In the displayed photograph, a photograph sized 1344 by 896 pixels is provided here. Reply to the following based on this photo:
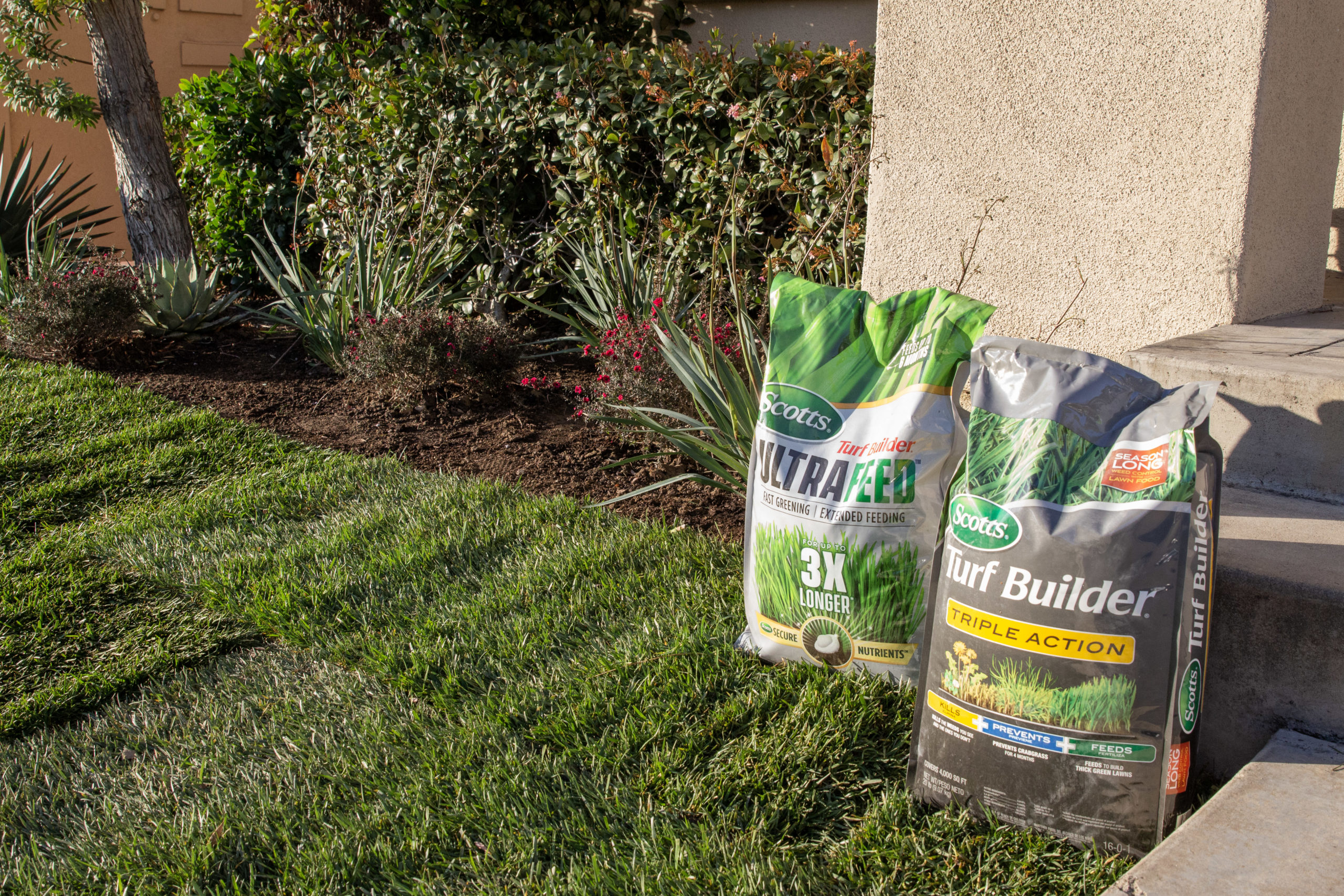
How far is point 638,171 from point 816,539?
3397 millimetres

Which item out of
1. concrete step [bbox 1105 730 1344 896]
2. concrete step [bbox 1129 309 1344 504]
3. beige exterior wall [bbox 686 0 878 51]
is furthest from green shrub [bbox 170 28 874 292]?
concrete step [bbox 1105 730 1344 896]

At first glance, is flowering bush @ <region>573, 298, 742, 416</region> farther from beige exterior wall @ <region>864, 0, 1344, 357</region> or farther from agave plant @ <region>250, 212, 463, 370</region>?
agave plant @ <region>250, 212, 463, 370</region>

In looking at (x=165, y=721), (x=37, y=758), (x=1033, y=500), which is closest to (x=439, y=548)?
(x=165, y=721)

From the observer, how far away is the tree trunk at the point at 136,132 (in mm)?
6004

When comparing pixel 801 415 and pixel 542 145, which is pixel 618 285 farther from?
pixel 801 415

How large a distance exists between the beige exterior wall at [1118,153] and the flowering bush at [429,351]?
220 centimetres

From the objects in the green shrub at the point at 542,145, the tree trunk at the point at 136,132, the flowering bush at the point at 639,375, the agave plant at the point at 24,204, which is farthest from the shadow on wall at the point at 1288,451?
the agave plant at the point at 24,204

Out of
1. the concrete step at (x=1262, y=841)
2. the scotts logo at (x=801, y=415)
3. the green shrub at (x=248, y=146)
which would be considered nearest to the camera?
the concrete step at (x=1262, y=841)

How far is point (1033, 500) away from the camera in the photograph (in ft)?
5.57

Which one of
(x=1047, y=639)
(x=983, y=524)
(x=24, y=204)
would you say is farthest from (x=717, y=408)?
(x=24, y=204)

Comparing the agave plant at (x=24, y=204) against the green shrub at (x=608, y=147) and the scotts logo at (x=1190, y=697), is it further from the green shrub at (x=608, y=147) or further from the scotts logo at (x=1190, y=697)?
the scotts logo at (x=1190, y=697)

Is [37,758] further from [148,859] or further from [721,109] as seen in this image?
[721,109]

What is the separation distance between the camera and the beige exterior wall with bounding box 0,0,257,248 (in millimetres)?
10875

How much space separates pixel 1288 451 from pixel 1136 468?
0.97 metres
